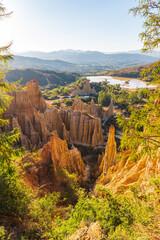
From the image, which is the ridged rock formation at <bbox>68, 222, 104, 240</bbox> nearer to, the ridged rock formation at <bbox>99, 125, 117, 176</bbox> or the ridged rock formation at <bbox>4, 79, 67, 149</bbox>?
the ridged rock formation at <bbox>99, 125, 117, 176</bbox>

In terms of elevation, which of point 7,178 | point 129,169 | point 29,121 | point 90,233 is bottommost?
point 29,121

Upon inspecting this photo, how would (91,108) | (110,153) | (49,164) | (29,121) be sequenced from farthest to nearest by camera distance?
(91,108), (29,121), (110,153), (49,164)

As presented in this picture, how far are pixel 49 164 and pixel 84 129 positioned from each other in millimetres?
12680

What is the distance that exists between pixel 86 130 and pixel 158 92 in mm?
20463

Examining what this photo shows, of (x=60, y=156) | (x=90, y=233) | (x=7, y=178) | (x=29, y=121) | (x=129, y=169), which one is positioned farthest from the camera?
(x=29, y=121)

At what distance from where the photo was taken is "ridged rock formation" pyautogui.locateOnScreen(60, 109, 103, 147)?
24.8 meters

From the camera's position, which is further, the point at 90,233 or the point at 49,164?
the point at 49,164

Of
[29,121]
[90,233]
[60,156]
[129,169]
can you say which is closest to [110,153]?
[129,169]

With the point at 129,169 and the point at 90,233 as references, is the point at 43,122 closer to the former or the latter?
the point at 129,169

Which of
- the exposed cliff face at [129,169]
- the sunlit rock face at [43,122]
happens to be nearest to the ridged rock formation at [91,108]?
the sunlit rock face at [43,122]

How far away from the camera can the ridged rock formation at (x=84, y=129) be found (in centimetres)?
2481

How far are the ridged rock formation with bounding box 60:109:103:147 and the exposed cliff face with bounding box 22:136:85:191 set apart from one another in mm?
9191

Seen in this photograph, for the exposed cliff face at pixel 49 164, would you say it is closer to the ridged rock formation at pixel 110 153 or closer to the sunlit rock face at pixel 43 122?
the ridged rock formation at pixel 110 153

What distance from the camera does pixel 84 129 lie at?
83.2ft
